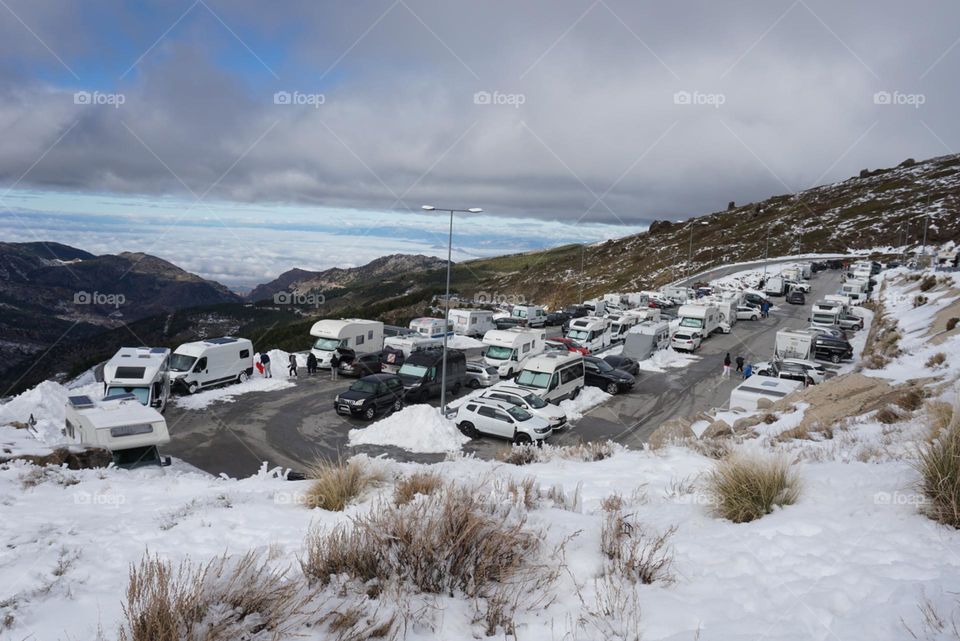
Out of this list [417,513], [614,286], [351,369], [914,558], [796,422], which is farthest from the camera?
[614,286]

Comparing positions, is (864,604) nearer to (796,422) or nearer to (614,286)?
(796,422)

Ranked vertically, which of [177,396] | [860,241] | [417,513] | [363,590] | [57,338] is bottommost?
[57,338]

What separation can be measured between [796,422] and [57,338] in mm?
183340

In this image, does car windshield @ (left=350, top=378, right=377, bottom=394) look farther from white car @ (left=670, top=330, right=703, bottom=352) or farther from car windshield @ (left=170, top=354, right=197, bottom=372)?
white car @ (left=670, top=330, right=703, bottom=352)

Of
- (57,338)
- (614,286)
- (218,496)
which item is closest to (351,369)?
(218,496)

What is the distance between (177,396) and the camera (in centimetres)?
2264

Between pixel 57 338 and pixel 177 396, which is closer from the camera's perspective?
pixel 177 396

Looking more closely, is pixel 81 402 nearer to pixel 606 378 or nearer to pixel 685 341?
pixel 606 378

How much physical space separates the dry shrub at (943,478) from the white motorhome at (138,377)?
2138 centimetres

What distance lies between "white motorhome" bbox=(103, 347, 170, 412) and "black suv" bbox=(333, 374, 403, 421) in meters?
6.52

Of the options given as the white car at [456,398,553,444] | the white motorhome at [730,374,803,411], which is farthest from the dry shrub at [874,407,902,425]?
the white car at [456,398,553,444]

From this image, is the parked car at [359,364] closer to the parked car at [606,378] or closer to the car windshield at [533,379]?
the car windshield at [533,379]

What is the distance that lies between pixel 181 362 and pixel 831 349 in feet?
103

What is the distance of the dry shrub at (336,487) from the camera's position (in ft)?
20.9
